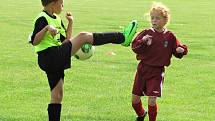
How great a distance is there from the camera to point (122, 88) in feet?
34.8

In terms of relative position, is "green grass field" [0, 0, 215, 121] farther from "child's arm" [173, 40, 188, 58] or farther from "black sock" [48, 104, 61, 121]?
"child's arm" [173, 40, 188, 58]

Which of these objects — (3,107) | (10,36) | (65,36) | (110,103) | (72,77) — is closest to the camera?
(65,36)

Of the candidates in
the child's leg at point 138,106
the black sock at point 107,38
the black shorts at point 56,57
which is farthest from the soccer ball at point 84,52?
the child's leg at point 138,106

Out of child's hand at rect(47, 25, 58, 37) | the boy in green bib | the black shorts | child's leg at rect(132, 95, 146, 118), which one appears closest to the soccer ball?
the boy in green bib

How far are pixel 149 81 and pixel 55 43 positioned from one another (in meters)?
1.45

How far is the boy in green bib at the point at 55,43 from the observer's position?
673 cm

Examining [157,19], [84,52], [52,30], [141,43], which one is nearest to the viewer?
[52,30]

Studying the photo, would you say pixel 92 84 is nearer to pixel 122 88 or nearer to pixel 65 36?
pixel 122 88

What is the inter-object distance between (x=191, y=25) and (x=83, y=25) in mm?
5358

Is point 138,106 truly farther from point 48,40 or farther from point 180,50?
point 48,40

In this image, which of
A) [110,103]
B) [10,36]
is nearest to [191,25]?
[10,36]

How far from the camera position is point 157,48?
24.1 ft

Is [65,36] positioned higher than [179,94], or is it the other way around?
[65,36]

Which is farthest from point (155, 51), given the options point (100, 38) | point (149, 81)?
point (100, 38)
